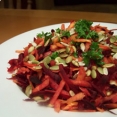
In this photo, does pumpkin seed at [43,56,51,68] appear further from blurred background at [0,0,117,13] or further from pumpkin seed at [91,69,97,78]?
blurred background at [0,0,117,13]

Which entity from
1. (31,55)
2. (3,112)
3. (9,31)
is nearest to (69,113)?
(3,112)

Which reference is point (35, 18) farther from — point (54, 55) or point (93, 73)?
point (93, 73)

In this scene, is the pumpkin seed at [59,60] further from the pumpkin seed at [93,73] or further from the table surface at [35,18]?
the table surface at [35,18]

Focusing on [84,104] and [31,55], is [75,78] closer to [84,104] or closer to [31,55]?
[84,104]

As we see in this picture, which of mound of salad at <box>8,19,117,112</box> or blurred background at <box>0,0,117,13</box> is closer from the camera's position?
mound of salad at <box>8,19,117,112</box>

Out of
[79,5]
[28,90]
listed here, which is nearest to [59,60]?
[28,90]

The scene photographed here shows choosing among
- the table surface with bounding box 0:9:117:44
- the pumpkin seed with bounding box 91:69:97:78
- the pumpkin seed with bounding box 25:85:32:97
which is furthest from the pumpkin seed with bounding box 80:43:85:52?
the table surface with bounding box 0:9:117:44
